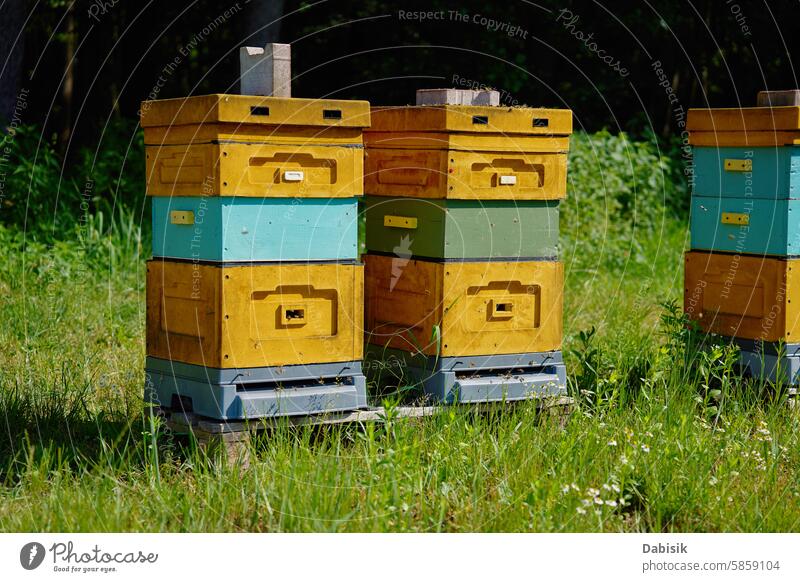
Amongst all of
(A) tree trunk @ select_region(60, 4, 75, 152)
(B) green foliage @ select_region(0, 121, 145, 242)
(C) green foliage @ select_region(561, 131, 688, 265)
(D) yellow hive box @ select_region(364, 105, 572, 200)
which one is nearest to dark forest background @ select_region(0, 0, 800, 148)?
(A) tree trunk @ select_region(60, 4, 75, 152)

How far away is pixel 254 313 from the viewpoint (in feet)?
16.1

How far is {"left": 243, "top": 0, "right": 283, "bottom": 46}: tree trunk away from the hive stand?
6.87m

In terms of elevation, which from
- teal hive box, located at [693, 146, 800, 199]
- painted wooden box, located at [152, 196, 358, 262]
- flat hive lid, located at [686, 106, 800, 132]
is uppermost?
flat hive lid, located at [686, 106, 800, 132]

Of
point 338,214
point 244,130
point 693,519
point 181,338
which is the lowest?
point 693,519

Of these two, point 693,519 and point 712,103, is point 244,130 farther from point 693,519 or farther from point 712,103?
point 712,103

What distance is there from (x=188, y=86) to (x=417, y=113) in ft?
36.8

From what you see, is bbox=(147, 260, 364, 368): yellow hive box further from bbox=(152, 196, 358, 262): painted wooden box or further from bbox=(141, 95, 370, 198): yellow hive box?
bbox=(141, 95, 370, 198): yellow hive box

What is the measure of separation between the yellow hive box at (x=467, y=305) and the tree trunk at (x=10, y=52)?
6.67 m

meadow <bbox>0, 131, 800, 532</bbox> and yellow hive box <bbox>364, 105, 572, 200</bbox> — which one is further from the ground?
yellow hive box <bbox>364, 105, 572, 200</bbox>

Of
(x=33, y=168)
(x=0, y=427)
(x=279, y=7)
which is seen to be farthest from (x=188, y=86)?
(x=0, y=427)

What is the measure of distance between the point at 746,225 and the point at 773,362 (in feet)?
2.63

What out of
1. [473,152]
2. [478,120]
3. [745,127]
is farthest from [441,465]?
[745,127]

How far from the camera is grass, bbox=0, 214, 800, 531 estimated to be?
4.39 m
